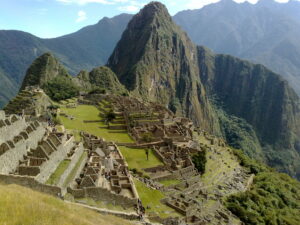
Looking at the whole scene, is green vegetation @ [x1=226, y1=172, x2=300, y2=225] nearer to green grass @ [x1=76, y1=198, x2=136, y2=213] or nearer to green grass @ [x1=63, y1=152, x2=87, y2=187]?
green grass @ [x1=76, y1=198, x2=136, y2=213]

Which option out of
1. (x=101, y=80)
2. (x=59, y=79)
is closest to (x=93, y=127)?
(x=59, y=79)

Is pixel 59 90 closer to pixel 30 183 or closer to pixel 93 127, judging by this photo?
pixel 93 127

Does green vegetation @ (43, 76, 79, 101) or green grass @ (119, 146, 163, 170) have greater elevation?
green vegetation @ (43, 76, 79, 101)

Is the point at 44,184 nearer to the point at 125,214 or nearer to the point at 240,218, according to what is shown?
the point at 125,214

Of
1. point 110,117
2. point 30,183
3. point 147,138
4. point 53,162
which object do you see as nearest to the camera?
point 30,183

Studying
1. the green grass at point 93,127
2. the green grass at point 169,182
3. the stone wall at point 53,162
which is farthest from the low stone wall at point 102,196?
the green grass at point 93,127

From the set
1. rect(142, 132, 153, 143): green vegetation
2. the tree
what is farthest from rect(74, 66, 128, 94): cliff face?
rect(142, 132, 153, 143): green vegetation

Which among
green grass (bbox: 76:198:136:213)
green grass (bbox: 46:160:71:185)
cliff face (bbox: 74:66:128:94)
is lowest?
green grass (bbox: 76:198:136:213)
